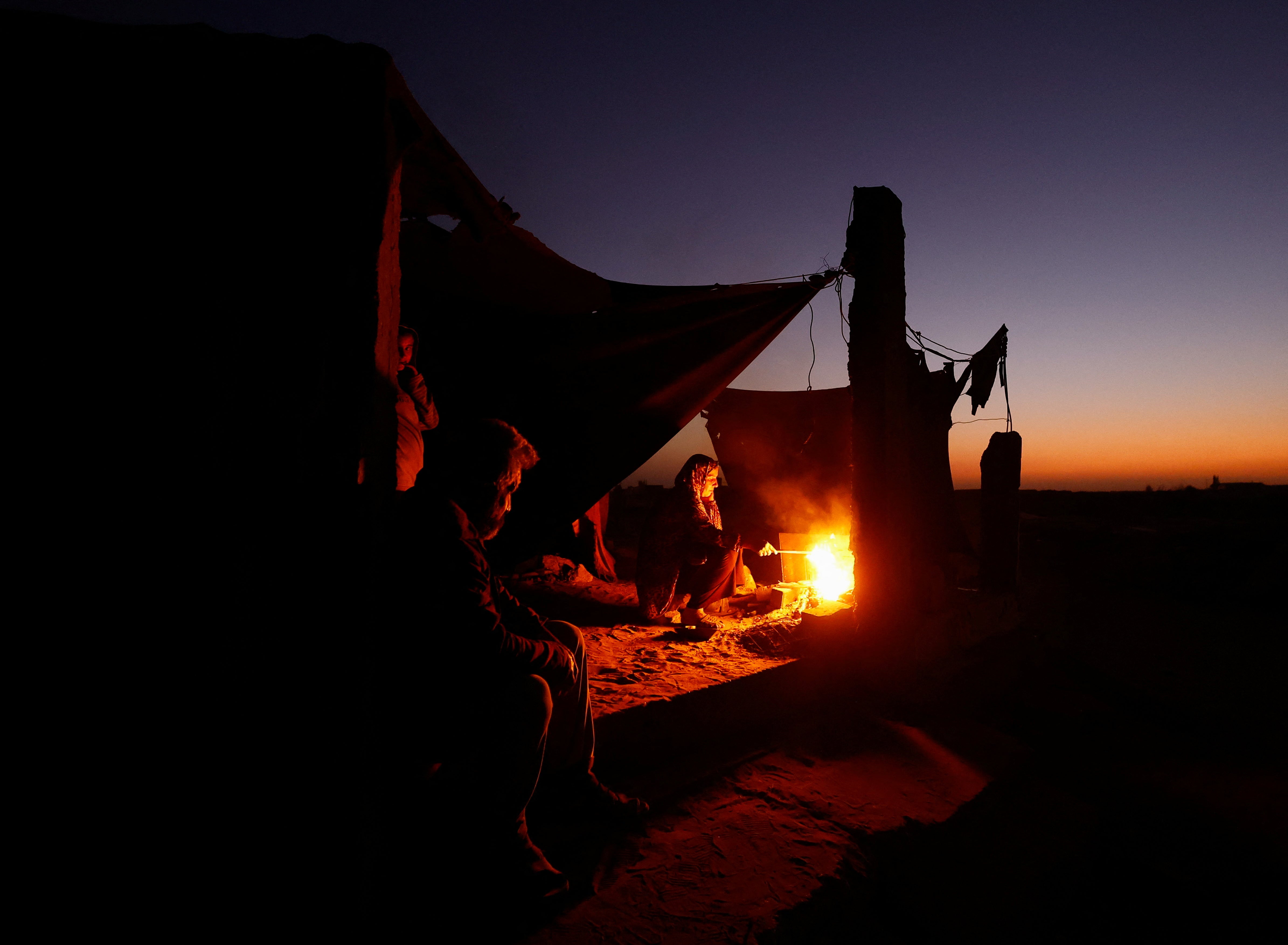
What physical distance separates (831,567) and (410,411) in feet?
16.2

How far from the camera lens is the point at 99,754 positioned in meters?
Result: 1.65

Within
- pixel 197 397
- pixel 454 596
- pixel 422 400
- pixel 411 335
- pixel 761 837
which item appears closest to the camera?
pixel 197 397

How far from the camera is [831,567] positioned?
6.61m

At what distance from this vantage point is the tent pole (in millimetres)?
4766

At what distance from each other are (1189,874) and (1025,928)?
1.29 m

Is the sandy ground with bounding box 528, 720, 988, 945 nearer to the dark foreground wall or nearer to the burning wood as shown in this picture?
the dark foreground wall

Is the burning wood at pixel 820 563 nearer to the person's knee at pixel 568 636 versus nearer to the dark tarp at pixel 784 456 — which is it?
the dark tarp at pixel 784 456

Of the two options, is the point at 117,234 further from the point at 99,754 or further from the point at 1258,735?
the point at 1258,735

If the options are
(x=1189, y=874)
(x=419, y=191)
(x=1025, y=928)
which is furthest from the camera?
(x=1189, y=874)

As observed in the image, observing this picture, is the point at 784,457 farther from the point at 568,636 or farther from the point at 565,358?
the point at 568,636

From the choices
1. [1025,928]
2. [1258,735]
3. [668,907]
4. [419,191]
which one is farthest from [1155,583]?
[419,191]

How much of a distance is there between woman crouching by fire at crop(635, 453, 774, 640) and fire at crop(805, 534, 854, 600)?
4.29 feet

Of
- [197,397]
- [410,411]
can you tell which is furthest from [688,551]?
[197,397]

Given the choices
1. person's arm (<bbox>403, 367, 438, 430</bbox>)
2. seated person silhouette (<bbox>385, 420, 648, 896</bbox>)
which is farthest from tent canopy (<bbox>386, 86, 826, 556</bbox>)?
seated person silhouette (<bbox>385, 420, 648, 896</bbox>)
